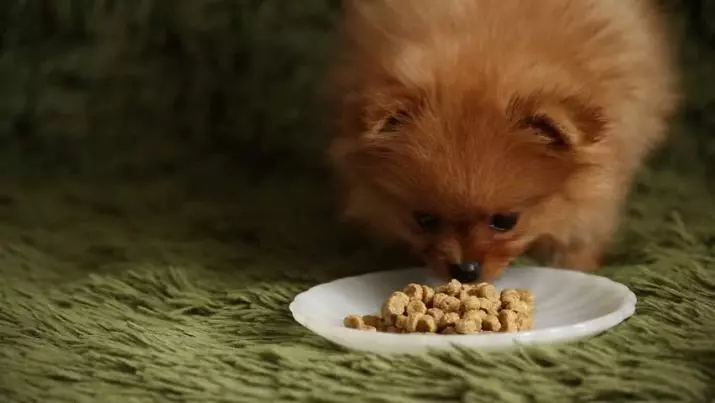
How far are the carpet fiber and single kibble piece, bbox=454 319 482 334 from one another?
15 cm

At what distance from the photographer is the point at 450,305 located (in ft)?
5.40

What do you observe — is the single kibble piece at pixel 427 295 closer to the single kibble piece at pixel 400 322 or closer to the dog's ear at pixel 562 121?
the single kibble piece at pixel 400 322

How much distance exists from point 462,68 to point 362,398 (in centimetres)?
69

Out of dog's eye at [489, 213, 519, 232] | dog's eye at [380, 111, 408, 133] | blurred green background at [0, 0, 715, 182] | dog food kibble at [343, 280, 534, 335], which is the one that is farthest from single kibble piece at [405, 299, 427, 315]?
blurred green background at [0, 0, 715, 182]

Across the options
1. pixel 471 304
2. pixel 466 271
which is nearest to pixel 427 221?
pixel 466 271

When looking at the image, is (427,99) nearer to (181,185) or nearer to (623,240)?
(623,240)

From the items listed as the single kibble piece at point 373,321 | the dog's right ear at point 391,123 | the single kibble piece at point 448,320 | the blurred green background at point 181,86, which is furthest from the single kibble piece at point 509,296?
the blurred green background at point 181,86

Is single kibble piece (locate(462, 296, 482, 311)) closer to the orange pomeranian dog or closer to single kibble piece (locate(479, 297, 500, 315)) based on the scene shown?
single kibble piece (locate(479, 297, 500, 315))

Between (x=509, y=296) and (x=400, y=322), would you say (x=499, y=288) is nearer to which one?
(x=509, y=296)

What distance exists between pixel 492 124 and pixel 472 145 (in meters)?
0.05

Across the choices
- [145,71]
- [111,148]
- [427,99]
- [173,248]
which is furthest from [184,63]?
[427,99]

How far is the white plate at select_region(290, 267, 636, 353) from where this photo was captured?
1.43 meters

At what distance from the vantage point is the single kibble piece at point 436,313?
1595mm

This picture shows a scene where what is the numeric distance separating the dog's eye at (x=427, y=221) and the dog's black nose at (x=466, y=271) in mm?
77
